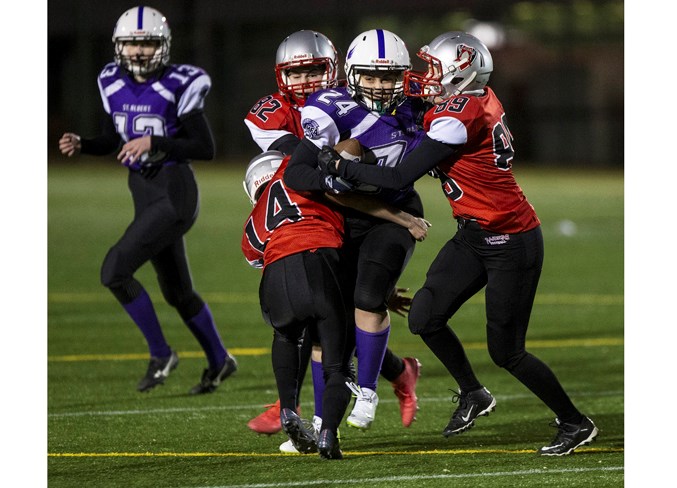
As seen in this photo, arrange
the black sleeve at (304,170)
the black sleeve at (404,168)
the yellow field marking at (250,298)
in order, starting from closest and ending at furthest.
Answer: the black sleeve at (404,168) < the black sleeve at (304,170) < the yellow field marking at (250,298)

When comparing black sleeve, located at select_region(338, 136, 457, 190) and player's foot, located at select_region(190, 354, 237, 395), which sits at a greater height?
black sleeve, located at select_region(338, 136, 457, 190)

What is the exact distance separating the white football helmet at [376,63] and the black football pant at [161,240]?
1.65 metres

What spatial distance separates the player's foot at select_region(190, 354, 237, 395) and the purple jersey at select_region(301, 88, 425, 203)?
1731 mm

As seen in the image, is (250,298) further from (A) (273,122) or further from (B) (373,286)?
(B) (373,286)

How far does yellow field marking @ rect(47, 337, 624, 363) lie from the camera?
6312 millimetres

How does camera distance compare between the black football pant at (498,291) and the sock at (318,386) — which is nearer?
the black football pant at (498,291)

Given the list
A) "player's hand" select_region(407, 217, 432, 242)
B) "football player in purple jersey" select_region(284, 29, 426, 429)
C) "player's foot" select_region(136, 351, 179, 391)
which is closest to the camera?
"football player in purple jersey" select_region(284, 29, 426, 429)

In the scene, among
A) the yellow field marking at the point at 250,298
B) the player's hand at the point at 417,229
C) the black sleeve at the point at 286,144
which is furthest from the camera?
the yellow field marking at the point at 250,298

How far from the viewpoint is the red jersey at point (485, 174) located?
3.83 metres

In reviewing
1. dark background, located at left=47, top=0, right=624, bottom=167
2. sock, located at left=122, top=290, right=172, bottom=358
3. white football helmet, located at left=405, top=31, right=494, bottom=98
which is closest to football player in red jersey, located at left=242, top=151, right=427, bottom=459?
white football helmet, located at left=405, top=31, right=494, bottom=98

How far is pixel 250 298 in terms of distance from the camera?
27.9 feet

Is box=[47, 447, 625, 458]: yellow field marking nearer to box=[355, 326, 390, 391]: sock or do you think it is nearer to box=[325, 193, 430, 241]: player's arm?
box=[355, 326, 390, 391]: sock

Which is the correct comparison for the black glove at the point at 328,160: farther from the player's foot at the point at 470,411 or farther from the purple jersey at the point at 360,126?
the player's foot at the point at 470,411

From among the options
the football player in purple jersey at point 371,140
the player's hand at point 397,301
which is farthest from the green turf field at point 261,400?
the player's hand at point 397,301
